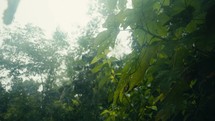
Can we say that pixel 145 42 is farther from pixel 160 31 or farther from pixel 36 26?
pixel 36 26

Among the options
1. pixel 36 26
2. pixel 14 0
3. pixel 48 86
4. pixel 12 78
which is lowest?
pixel 14 0

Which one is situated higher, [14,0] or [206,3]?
[14,0]

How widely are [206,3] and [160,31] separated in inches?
7.3

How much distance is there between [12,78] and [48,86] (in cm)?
1010

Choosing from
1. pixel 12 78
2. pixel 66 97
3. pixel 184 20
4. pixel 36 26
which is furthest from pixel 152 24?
pixel 12 78

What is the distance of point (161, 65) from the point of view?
1457 mm

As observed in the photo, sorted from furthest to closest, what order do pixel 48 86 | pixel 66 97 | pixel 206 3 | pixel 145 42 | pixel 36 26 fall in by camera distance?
pixel 36 26 → pixel 48 86 → pixel 66 97 → pixel 145 42 → pixel 206 3

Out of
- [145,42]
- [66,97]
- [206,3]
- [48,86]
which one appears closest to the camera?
[206,3]

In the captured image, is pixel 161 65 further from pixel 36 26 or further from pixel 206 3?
pixel 36 26

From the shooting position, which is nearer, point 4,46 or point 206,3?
point 206,3

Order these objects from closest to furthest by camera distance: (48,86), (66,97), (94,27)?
(66,97), (94,27), (48,86)

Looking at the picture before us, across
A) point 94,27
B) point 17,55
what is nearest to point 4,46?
point 17,55

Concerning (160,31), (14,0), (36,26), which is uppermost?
(36,26)

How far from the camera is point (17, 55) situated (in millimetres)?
45812
